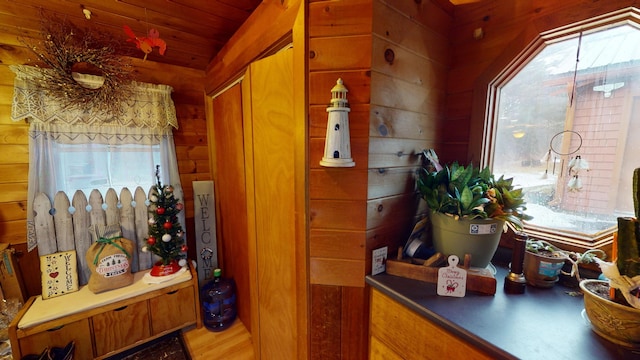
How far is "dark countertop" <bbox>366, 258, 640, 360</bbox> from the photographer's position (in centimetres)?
64

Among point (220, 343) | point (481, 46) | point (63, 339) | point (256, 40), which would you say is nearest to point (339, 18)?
point (256, 40)

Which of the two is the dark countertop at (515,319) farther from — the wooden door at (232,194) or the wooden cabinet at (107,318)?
the wooden cabinet at (107,318)

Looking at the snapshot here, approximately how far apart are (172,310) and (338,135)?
72.9 inches

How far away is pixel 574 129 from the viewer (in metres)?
1.00

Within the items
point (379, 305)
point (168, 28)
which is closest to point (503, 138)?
point (379, 305)

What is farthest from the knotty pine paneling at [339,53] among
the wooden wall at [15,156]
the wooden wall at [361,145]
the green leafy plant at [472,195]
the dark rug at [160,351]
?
the dark rug at [160,351]

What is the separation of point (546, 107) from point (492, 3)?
54 cm

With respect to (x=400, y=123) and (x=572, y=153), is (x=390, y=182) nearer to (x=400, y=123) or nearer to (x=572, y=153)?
(x=400, y=123)

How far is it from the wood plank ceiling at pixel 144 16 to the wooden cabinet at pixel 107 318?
1689mm

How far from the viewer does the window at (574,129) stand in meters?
0.89

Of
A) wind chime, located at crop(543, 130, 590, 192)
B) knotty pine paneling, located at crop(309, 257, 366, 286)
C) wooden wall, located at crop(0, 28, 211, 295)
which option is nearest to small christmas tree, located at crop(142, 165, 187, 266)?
wooden wall, located at crop(0, 28, 211, 295)

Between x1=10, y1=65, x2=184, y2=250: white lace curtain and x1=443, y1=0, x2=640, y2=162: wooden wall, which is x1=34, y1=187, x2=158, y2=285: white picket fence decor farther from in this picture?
x1=443, y1=0, x2=640, y2=162: wooden wall

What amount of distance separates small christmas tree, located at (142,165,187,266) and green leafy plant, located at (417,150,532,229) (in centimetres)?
176

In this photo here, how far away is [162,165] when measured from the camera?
77.8 inches
